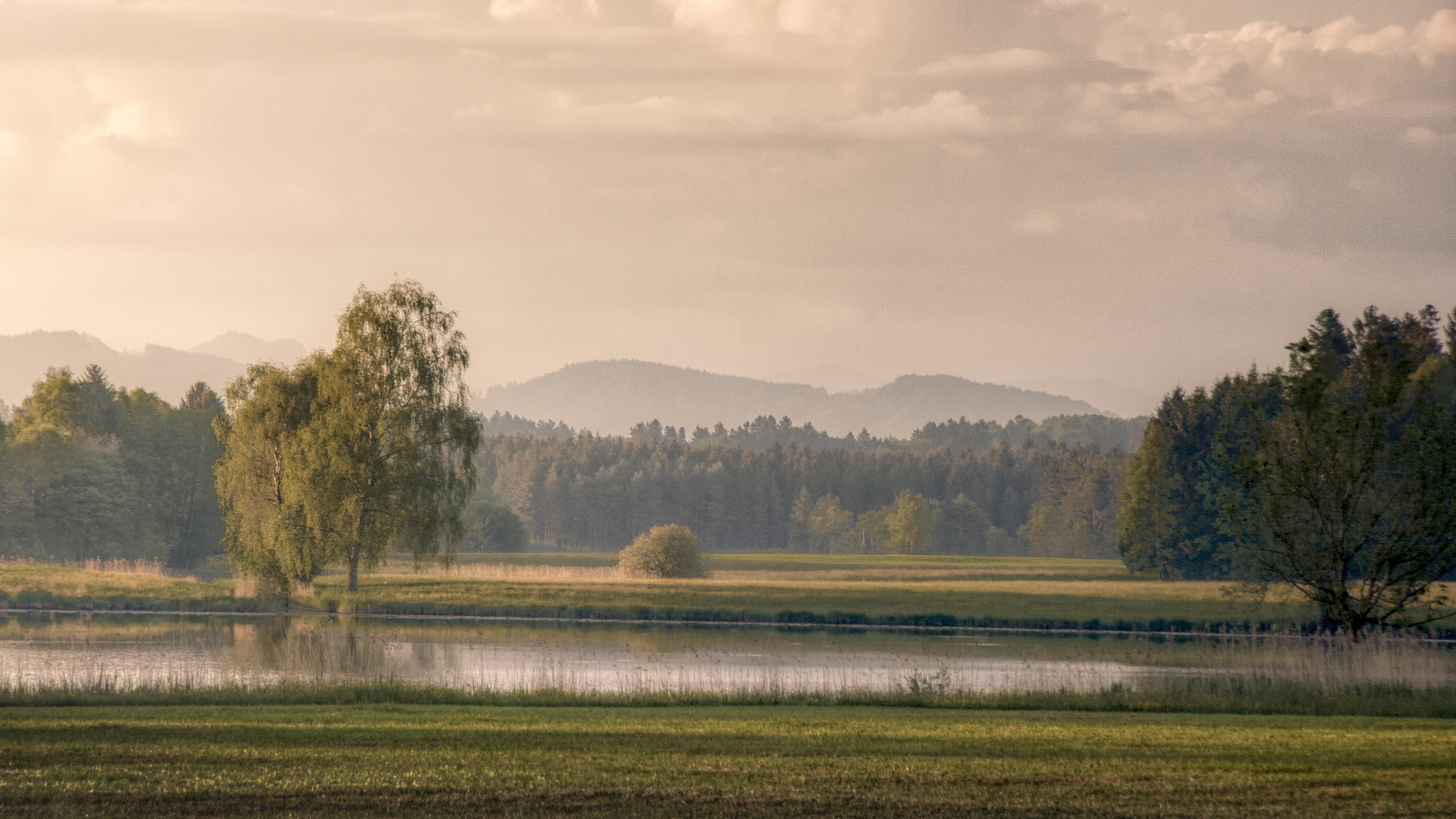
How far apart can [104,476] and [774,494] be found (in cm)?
11524

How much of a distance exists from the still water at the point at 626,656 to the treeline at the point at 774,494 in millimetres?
113932

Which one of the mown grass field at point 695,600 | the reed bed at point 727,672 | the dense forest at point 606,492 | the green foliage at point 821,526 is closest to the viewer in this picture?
the reed bed at point 727,672

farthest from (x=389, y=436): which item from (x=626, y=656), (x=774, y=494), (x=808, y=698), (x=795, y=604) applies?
(x=774, y=494)

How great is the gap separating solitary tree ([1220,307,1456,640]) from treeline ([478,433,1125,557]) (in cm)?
12648

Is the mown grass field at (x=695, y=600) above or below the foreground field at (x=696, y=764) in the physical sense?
below

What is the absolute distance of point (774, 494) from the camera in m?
182

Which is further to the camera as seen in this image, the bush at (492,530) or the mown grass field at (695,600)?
the bush at (492,530)

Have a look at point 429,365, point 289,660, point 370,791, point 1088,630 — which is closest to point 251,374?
point 429,365

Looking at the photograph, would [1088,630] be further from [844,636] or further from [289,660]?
[289,660]

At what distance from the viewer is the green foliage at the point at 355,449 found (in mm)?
53250

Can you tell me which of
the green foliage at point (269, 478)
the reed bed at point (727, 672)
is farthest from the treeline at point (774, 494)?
the reed bed at point (727, 672)

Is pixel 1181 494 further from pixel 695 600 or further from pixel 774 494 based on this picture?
pixel 774 494

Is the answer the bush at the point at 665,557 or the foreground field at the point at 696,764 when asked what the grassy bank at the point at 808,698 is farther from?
the bush at the point at 665,557

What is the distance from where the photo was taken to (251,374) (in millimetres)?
56781
